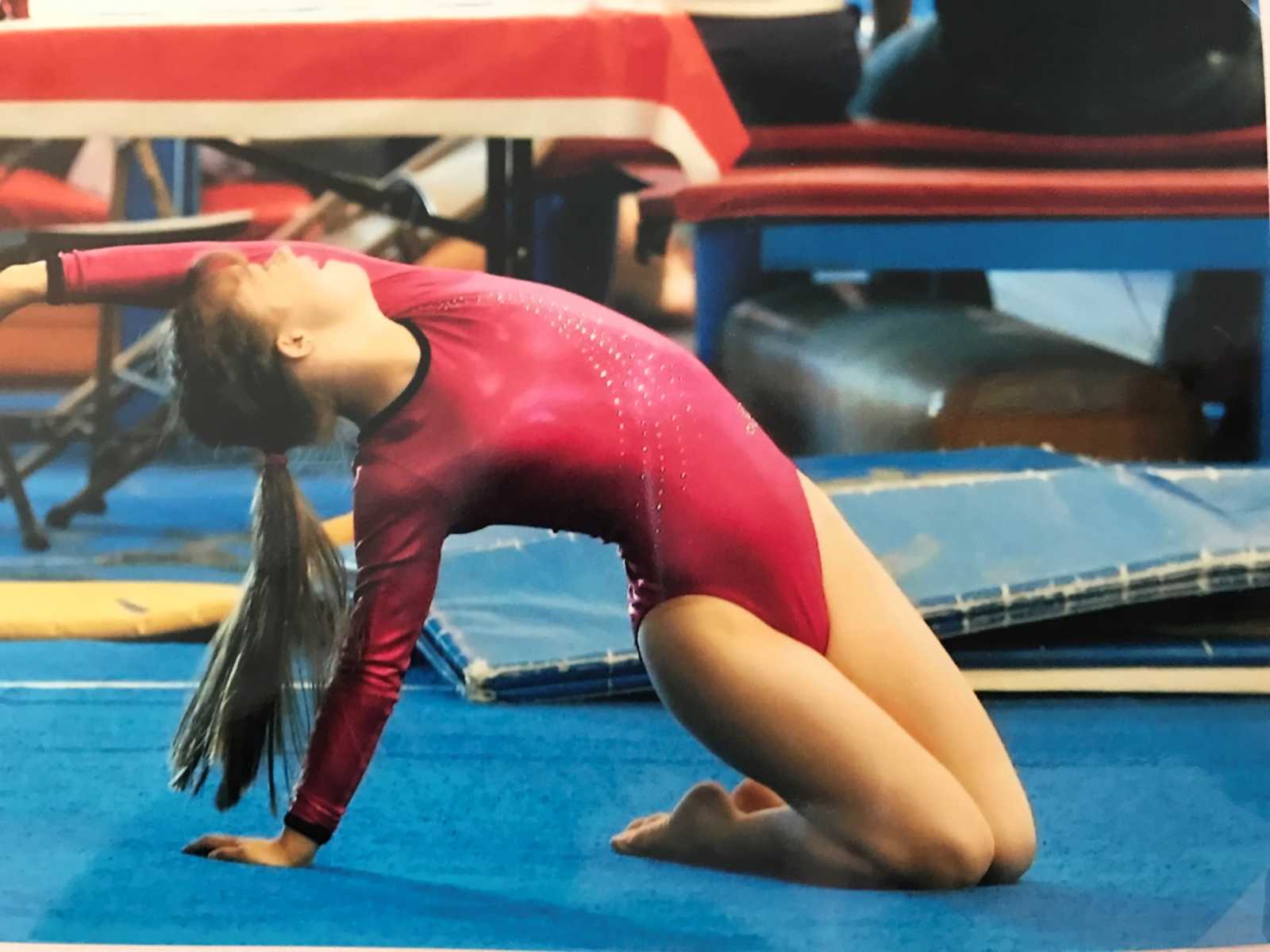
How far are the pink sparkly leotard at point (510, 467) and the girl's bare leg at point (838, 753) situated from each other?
0.11ft

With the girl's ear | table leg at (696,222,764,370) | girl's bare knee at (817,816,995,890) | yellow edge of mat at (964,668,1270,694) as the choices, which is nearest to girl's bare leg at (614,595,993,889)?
girl's bare knee at (817,816,995,890)

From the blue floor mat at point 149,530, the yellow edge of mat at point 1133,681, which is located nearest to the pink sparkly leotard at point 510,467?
the blue floor mat at point 149,530

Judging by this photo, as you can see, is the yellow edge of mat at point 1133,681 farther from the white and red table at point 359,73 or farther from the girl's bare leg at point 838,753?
the white and red table at point 359,73

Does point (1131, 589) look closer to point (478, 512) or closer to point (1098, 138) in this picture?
point (1098, 138)

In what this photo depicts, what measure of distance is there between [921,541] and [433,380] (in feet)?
1.57

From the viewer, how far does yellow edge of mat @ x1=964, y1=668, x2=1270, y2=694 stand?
1198 millimetres

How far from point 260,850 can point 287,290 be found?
481 mm

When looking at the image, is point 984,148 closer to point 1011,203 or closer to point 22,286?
point 1011,203

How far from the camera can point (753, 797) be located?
1123mm

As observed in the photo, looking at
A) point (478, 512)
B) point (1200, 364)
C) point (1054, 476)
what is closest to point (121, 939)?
point (478, 512)

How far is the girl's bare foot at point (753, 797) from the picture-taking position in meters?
1.12

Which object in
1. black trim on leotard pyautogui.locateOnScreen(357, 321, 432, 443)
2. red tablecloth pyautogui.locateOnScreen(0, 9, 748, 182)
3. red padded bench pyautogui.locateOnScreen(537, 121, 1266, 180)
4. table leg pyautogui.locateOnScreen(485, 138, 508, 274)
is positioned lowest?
black trim on leotard pyautogui.locateOnScreen(357, 321, 432, 443)

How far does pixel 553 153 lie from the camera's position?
1151 millimetres

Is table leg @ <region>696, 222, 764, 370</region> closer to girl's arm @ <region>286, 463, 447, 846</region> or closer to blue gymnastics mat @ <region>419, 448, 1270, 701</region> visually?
blue gymnastics mat @ <region>419, 448, 1270, 701</region>
